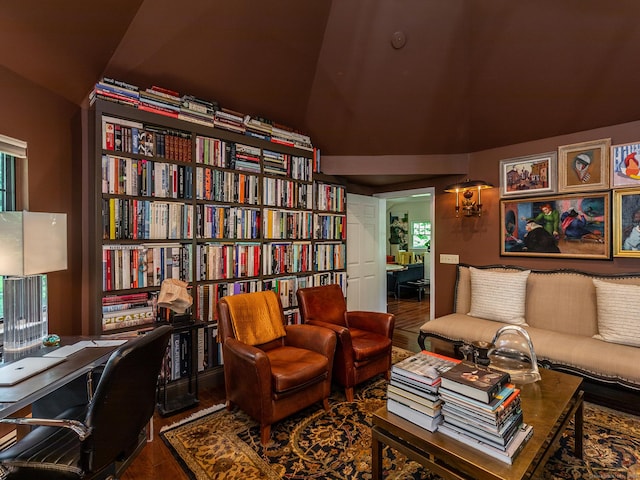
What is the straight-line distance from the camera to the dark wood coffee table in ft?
4.01

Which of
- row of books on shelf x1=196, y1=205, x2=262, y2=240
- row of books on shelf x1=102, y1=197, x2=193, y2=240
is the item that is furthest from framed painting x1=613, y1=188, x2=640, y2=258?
Result: row of books on shelf x1=102, y1=197, x2=193, y2=240

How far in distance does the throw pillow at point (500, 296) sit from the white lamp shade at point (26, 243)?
11.9ft

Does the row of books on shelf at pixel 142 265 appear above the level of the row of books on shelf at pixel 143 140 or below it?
below

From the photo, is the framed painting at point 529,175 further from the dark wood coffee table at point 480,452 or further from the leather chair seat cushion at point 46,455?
the leather chair seat cushion at point 46,455

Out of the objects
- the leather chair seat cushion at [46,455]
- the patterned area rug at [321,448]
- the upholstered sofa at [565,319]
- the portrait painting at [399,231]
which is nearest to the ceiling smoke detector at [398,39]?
the upholstered sofa at [565,319]

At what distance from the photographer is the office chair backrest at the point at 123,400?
1.22 metres

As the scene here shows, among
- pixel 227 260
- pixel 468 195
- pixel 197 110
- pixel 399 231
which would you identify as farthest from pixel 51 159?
pixel 399 231

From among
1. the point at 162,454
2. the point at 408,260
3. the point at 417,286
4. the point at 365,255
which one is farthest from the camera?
the point at 408,260

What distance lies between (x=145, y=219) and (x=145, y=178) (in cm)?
33

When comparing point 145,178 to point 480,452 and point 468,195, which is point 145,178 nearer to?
point 480,452

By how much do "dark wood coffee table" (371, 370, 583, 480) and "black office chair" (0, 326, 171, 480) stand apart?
113 cm

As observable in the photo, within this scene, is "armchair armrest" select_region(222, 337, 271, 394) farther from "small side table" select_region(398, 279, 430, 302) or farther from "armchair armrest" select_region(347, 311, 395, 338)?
"small side table" select_region(398, 279, 430, 302)

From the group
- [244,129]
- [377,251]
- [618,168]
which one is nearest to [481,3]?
[618,168]

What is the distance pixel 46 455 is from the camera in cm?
127
